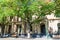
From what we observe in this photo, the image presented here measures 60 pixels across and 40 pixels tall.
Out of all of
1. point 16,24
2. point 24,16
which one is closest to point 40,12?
point 24,16

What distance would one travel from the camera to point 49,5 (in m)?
21.4

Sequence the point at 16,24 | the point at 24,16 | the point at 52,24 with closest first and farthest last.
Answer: the point at 24,16 → the point at 52,24 → the point at 16,24

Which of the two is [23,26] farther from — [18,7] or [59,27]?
[18,7]

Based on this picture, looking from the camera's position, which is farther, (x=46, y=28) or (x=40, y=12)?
(x=46, y=28)

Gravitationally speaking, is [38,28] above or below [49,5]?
below

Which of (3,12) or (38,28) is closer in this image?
(3,12)

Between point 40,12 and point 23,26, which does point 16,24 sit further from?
point 40,12

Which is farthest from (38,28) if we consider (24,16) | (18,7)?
(18,7)

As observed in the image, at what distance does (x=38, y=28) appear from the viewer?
37.4m

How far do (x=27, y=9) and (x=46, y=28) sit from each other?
1672 centimetres

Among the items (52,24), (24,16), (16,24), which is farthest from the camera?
(16,24)

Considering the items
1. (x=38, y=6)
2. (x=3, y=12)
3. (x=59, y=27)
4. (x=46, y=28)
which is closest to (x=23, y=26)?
(x=46, y=28)

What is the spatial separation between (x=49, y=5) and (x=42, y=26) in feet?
55.7

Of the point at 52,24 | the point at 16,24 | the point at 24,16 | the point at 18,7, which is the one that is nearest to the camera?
the point at 18,7
